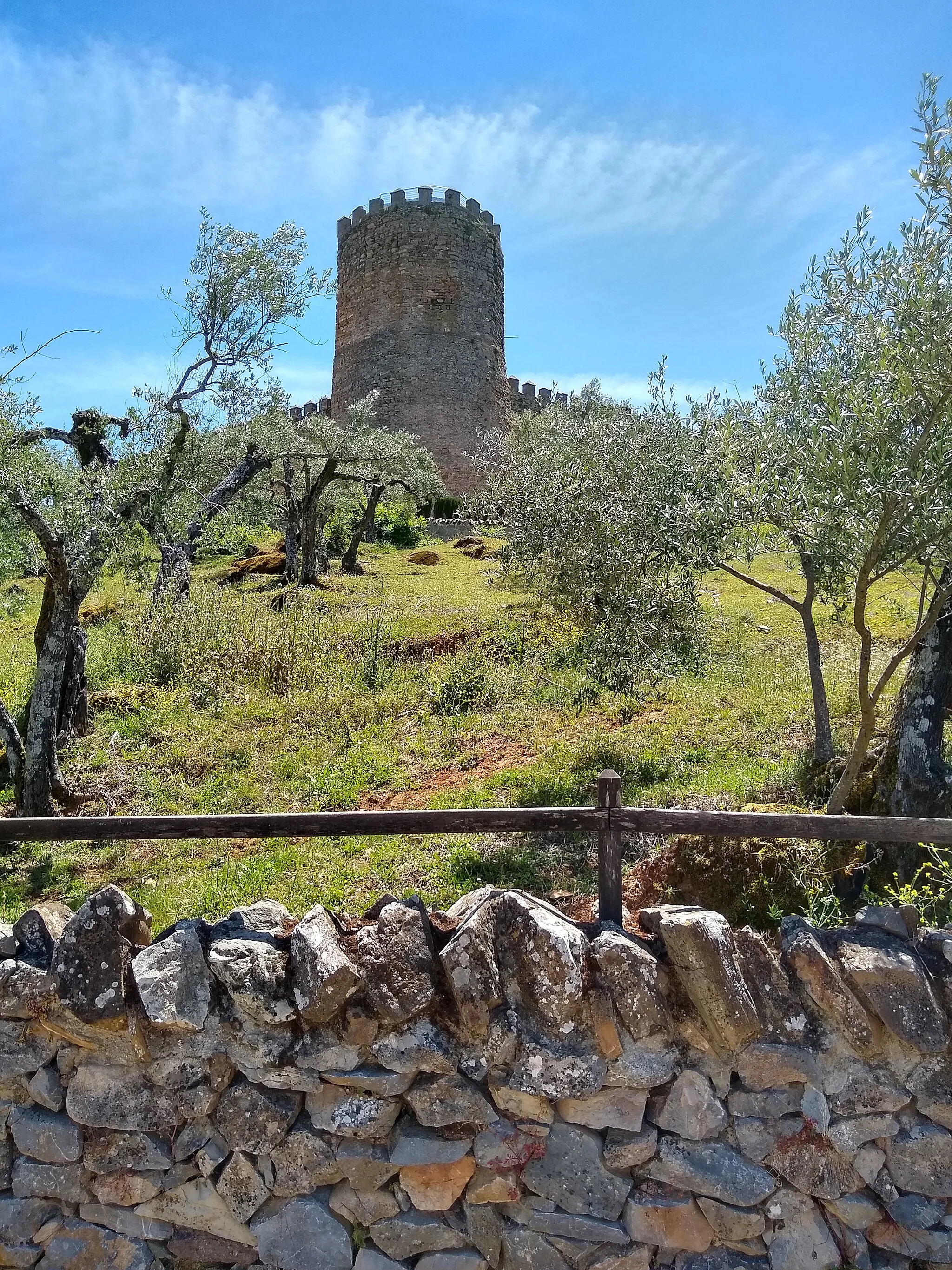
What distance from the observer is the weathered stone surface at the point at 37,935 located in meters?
3.47

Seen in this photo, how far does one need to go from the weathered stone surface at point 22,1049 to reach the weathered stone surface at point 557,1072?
2.02m

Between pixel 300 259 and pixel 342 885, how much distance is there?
1023 cm

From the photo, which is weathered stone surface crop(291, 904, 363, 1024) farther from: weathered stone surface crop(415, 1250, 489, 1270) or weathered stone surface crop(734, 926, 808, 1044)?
weathered stone surface crop(734, 926, 808, 1044)

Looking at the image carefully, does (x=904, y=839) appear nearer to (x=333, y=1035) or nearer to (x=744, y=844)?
Result: (x=744, y=844)

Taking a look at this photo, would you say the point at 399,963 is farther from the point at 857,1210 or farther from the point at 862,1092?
the point at 857,1210

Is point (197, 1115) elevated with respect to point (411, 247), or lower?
lower

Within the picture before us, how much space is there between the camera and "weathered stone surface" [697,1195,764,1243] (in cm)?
323

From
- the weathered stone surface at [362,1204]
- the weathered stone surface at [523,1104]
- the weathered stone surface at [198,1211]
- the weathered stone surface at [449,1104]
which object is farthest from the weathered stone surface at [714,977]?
the weathered stone surface at [198,1211]

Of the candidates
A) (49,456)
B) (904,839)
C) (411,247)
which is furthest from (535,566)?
(411,247)

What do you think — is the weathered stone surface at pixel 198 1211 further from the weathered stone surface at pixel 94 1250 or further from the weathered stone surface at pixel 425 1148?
the weathered stone surface at pixel 425 1148

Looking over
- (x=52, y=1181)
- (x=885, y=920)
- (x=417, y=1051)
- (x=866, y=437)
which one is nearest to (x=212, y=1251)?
(x=52, y=1181)

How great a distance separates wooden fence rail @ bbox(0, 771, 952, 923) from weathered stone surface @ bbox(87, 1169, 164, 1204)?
57.5 inches

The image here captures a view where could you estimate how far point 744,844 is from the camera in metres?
5.28

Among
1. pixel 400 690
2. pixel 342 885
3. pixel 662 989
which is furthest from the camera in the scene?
pixel 400 690
